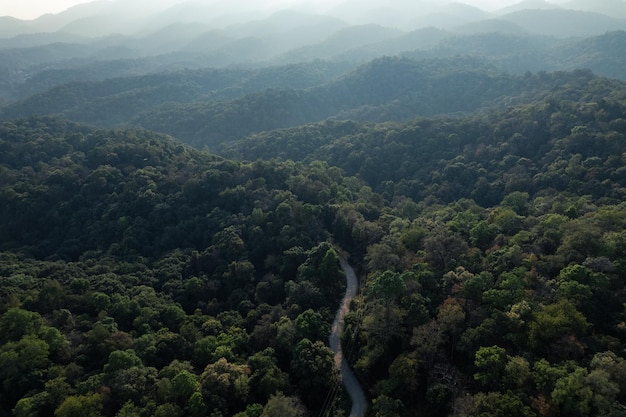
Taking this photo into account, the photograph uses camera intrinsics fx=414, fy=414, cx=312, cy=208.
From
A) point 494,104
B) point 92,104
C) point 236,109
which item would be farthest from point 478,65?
point 92,104

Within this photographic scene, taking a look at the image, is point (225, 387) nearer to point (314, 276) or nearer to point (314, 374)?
point (314, 374)

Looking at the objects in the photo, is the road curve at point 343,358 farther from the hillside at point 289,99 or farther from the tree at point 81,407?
the hillside at point 289,99

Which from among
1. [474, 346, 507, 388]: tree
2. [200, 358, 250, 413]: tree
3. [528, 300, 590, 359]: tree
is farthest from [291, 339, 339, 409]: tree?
[528, 300, 590, 359]: tree

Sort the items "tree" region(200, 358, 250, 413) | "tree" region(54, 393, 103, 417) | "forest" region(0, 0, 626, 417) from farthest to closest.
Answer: "tree" region(200, 358, 250, 413)
"forest" region(0, 0, 626, 417)
"tree" region(54, 393, 103, 417)

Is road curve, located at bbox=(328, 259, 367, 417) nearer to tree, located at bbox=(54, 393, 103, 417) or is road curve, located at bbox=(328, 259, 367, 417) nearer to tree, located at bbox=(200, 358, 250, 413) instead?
tree, located at bbox=(200, 358, 250, 413)

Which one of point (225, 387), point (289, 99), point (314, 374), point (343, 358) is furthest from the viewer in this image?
point (289, 99)

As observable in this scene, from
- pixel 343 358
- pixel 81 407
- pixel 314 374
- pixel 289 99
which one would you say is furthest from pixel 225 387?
pixel 289 99

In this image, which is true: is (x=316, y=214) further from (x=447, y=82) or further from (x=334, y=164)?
(x=447, y=82)
